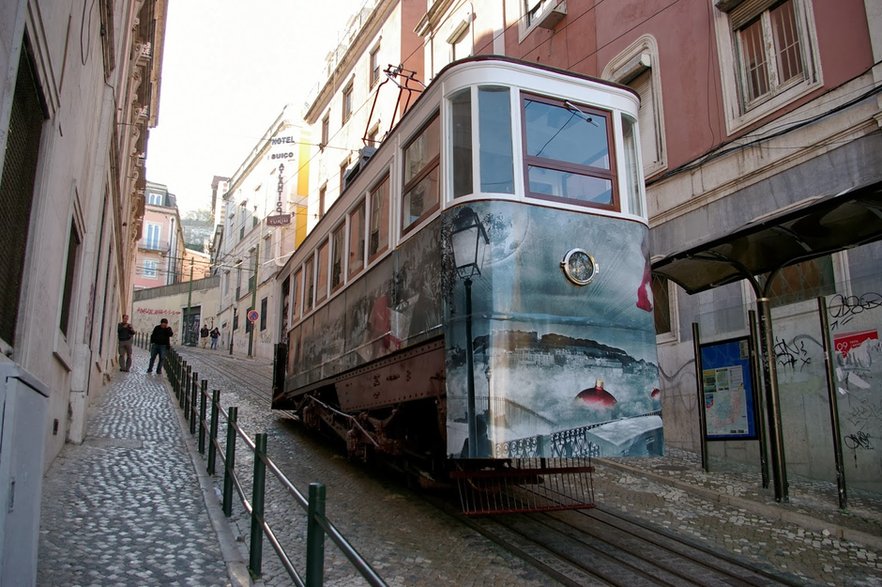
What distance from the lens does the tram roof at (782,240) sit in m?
5.55

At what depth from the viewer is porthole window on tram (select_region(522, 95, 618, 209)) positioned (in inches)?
208

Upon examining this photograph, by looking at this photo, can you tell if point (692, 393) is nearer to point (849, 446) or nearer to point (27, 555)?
point (849, 446)

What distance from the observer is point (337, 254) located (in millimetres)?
8172

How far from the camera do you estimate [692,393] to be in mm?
9609

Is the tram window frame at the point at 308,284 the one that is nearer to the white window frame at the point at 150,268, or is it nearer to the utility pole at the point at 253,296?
the utility pole at the point at 253,296

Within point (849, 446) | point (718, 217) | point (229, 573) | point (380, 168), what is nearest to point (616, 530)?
point (229, 573)

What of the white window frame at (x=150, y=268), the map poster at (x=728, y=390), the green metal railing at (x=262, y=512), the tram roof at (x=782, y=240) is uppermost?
the white window frame at (x=150, y=268)

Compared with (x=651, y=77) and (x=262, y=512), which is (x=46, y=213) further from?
(x=651, y=77)

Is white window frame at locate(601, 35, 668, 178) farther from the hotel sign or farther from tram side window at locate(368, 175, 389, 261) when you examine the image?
the hotel sign

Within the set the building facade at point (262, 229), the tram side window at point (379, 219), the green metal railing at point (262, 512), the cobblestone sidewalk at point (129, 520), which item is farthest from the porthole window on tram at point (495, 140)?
the building facade at point (262, 229)

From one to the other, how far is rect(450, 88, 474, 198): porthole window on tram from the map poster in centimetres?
469

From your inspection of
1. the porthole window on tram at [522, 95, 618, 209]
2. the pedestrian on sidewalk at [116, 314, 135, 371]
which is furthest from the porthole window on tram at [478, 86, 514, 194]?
Result: the pedestrian on sidewalk at [116, 314, 135, 371]

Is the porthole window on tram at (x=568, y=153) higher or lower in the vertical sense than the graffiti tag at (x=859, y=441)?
higher

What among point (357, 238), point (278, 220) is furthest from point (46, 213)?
point (278, 220)
